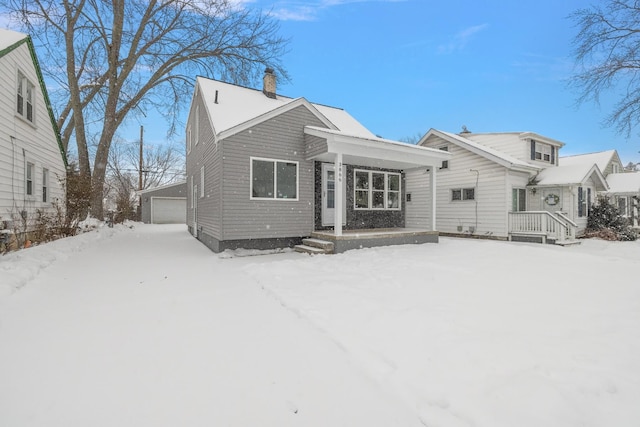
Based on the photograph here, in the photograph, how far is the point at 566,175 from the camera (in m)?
13.7

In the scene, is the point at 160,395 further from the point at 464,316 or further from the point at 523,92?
the point at 523,92

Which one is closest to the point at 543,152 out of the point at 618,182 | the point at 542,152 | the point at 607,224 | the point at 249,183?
the point at 542,152

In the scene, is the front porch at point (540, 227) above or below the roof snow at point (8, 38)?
below

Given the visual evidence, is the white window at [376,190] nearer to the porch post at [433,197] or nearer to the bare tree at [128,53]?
the porch post at [433,197]

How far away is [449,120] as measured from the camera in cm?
11775

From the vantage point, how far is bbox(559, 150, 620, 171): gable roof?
19844 mm

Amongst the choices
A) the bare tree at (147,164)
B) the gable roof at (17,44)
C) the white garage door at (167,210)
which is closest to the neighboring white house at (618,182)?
the gable roof at (17,44)

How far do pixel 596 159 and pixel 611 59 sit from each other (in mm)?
10733

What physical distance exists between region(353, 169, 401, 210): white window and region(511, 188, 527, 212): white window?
546 cm

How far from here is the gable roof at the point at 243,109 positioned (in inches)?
345

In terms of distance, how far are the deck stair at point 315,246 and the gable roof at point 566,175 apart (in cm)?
1128

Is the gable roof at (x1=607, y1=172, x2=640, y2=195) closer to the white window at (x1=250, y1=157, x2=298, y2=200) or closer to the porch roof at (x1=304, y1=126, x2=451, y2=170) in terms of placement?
the porch roof at (x1=304, y1=126, x2=451, y2=170)

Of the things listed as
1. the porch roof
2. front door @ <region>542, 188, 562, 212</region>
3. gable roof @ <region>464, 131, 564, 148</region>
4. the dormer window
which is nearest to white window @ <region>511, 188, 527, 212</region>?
front door @ <region>542, 188, 562, 212</region>

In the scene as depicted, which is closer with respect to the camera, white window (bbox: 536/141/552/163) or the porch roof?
the porch roof
